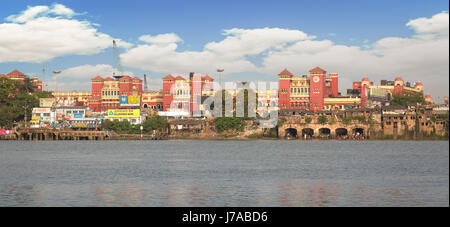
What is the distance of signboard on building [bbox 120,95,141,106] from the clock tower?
46323mm

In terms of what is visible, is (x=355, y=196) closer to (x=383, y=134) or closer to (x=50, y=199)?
(x=50, y=199)

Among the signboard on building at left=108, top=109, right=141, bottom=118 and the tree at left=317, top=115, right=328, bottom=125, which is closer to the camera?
the tree at left=317, top=115, right=328, bottom=125

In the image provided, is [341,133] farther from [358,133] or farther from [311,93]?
[311,93]

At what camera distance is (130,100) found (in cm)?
15175

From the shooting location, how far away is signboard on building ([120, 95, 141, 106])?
15125 centimetres

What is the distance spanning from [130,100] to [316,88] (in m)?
49.8

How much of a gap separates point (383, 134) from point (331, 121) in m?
12.2

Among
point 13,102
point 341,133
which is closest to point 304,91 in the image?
point 341,133

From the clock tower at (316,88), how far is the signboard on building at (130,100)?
4632 cm

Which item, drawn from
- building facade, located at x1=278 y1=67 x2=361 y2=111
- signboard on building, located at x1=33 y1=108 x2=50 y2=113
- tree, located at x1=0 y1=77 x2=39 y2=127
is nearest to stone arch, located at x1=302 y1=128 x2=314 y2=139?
building facade, located at x1=278 y1=67 x2=361 y2=111

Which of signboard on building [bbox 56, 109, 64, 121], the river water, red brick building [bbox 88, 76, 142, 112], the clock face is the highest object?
the clock face

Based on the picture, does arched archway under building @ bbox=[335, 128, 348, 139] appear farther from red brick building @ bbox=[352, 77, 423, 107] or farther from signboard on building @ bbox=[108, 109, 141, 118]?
signboard on building @ bbox=[108, 109, 141, 118]
